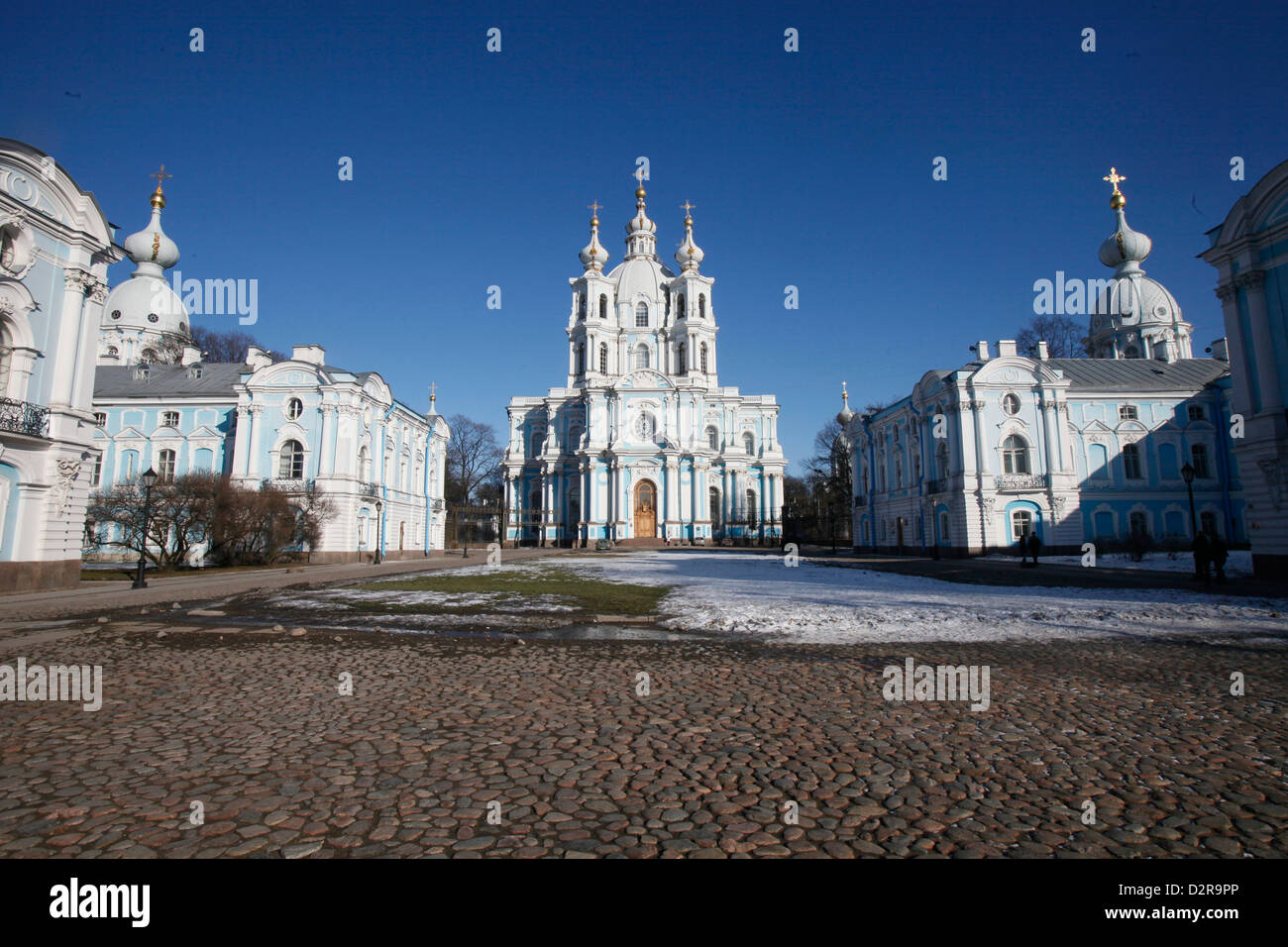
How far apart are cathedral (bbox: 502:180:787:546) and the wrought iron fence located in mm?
36022

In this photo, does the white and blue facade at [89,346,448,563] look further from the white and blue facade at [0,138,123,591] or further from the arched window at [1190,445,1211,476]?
the arched window at [1190,445,1211,476]

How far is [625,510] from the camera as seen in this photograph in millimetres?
52938

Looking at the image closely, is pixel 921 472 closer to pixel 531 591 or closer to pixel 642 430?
pixel 642 430

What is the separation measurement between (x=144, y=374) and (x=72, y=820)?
47554 mm

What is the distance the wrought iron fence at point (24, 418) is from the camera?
52.0 feet

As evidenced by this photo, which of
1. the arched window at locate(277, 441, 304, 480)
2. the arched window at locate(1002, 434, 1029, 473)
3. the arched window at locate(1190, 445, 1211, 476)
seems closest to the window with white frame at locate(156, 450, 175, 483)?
the arched window at locate(277, 441, 304, 480)

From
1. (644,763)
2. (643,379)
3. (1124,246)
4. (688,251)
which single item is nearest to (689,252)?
(688,251)

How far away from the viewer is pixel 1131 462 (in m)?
37.3

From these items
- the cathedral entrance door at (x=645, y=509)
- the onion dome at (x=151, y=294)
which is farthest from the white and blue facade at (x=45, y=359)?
the onion dome at (x=151, y=294)

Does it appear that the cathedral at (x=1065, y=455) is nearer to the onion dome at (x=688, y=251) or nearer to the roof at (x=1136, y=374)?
the roof at (x=1136, y=374)

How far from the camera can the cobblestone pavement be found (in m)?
3.02

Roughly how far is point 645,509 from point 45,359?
40286 mm
